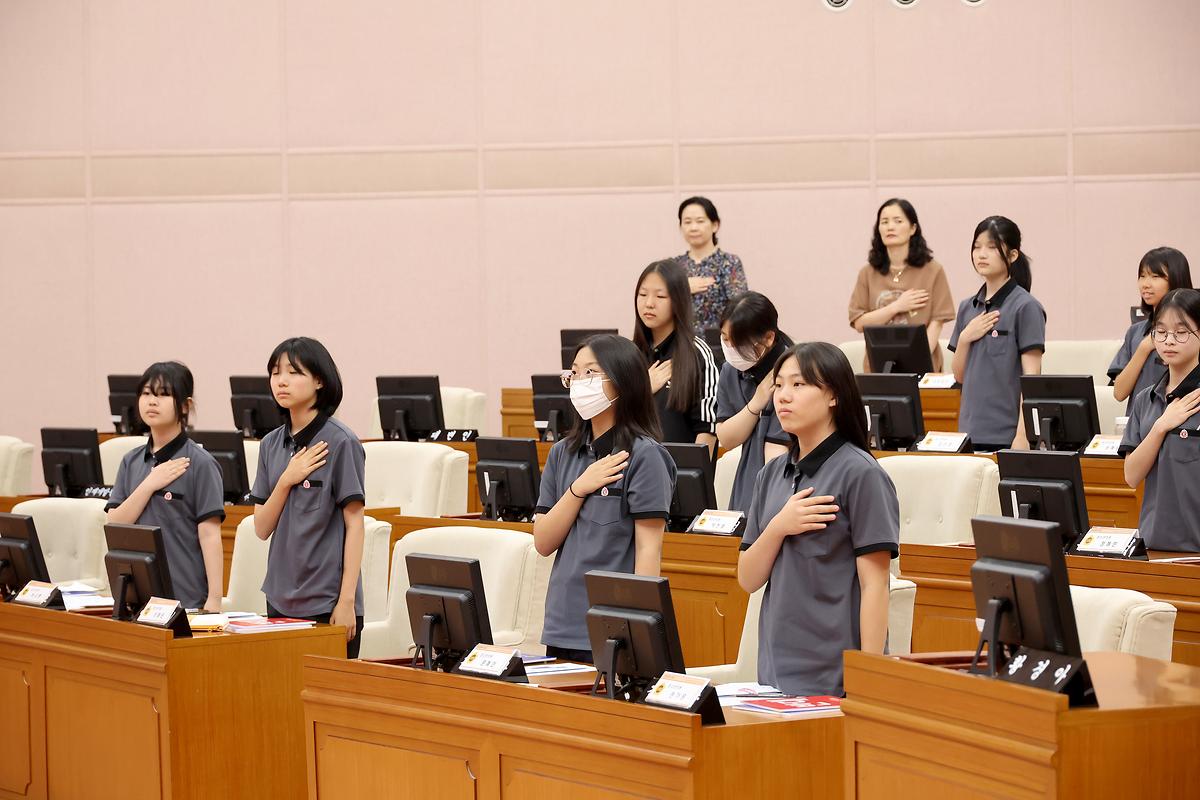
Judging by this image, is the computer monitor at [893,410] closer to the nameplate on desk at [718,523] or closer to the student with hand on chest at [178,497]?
the nameplate on desk at [718,523]

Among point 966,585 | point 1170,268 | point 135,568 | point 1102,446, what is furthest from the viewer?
point 1170,268

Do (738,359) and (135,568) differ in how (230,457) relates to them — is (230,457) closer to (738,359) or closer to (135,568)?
(135,568)

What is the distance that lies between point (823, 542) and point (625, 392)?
848mm

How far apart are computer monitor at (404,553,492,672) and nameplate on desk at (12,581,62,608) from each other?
168 centimetres

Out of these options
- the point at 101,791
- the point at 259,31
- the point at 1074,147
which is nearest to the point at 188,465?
the point at 101,791

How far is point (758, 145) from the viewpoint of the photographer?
9602 mm

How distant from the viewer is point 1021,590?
2.54m

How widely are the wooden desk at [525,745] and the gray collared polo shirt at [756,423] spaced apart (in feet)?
6.31

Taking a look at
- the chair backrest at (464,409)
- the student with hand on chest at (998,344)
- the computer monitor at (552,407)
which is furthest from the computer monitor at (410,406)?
the student with hand on chest at (998,344)

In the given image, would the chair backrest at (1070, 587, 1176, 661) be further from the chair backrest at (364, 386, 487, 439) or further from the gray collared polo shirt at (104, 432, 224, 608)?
the chair backrest at (364, 386, 487, 439)

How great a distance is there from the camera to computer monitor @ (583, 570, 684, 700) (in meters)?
3.01

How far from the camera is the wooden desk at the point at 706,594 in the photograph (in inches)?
192

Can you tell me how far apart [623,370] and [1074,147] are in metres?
6.21

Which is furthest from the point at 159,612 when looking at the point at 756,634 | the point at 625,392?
the point at 756,634
